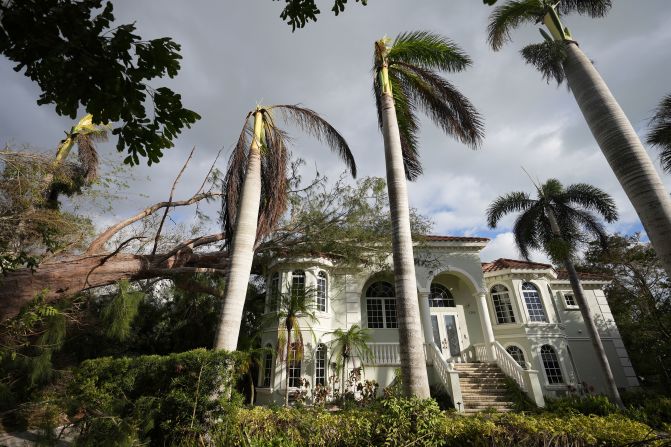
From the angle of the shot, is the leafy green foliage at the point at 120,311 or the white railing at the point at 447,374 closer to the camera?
the leafy green foliage at the point at 120,311

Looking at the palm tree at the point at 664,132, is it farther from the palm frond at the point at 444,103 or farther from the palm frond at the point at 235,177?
the palm frond at the point at 235,177

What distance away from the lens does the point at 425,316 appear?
1469 cm

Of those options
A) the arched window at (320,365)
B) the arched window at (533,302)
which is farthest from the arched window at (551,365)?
the arched window at (320,365)

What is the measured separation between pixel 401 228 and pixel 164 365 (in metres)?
5.36

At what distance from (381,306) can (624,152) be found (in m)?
12.2

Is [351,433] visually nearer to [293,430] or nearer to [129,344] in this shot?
[293,430]

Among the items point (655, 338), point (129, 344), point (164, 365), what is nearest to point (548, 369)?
point (655, 338)

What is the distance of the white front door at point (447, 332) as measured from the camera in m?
15.8

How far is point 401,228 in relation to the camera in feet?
24.1

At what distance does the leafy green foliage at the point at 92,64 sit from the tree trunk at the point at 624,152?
20.9ft

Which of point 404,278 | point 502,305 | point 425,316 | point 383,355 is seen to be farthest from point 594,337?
point 404,278

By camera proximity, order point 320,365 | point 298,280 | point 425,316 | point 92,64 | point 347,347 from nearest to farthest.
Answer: point 92,64 → point 347,347 → point 320,365 → point 425,316 → point 298,280

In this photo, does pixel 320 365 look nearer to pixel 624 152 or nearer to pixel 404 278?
pixel 404 278

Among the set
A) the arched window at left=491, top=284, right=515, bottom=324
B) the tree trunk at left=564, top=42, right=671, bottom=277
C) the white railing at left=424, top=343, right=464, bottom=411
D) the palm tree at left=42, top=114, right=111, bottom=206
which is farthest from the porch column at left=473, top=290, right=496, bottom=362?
the palm tree at left=42, top=114, right=111, bottom=206
